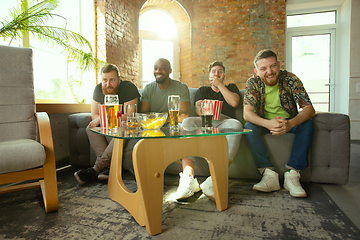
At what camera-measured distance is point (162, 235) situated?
1.05 meters

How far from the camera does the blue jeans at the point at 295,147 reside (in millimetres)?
1659

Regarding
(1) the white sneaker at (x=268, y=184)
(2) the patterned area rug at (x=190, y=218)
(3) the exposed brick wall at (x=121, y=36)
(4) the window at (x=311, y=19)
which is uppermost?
(4) the window at (x=311, y=19)

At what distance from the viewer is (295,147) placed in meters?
1.70

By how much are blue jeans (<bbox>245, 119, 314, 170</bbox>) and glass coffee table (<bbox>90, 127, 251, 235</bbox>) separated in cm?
52

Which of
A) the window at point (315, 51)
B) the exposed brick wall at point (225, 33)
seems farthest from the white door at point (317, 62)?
the exposed brick wall at point (225, 33)

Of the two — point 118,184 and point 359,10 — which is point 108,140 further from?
point 359,10

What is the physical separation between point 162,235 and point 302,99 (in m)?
1.40

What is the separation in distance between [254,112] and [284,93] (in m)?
0.27

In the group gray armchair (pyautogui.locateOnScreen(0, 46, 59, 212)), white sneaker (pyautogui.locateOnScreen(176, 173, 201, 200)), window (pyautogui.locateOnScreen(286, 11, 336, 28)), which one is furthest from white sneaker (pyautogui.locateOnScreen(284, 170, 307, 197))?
window (pyautogui.locateOnScreen(286, 11, 336, 28))

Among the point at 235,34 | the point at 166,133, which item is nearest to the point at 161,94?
the point at 166,133

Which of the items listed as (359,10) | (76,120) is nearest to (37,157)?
(76,120)

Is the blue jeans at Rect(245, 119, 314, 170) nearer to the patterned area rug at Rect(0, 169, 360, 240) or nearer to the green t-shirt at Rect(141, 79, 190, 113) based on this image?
the patterned area rug at Rect(0, 169, 360, 240)

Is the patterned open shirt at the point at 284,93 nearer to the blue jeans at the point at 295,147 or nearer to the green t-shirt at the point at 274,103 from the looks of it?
the green t-shirt at the point at 274,103

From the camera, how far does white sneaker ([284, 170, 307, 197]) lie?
149 cm
